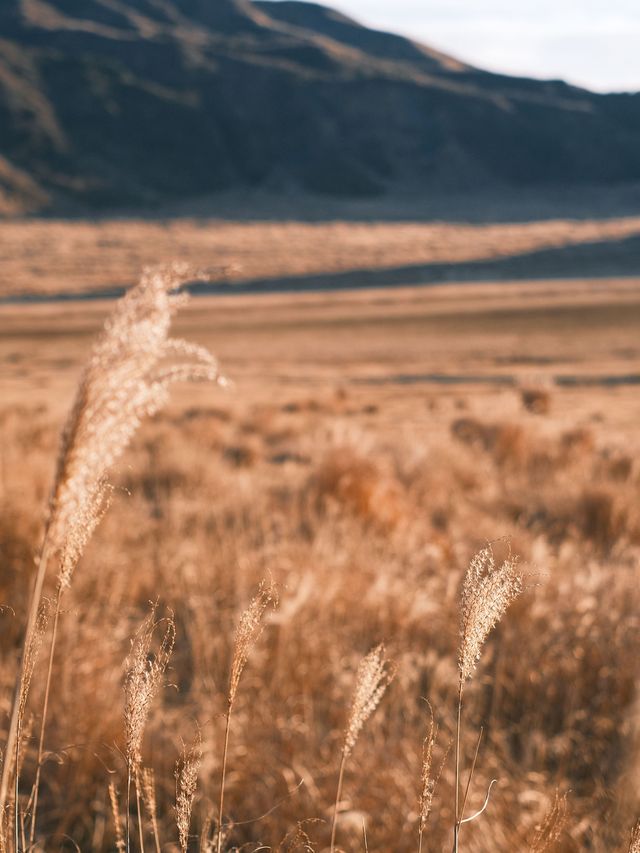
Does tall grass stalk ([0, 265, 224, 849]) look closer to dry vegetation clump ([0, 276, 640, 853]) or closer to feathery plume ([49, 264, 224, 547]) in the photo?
feathery plume ([49, 264, 224, 547])

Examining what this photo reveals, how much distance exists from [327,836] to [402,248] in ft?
230

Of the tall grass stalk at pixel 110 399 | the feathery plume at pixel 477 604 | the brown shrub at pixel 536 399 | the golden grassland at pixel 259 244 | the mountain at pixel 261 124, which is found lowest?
the feathery plume at pixel 477 604

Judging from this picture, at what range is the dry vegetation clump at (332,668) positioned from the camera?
158cm

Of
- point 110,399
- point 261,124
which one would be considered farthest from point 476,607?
point 261,124

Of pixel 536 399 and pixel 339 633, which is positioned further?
pixel 536 399

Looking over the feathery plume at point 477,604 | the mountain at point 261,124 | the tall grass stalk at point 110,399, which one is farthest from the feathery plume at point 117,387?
the mountain at point 261,124

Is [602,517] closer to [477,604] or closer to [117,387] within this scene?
[477,604]

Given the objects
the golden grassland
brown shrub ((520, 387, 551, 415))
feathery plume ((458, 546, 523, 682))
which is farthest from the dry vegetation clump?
the golden grassland

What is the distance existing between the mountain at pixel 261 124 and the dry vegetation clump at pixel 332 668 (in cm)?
12263

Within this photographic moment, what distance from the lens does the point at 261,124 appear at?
518 feet

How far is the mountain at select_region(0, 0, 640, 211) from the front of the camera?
137250 mm

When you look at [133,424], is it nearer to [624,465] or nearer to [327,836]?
[327,836]

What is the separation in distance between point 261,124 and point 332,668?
164 metres

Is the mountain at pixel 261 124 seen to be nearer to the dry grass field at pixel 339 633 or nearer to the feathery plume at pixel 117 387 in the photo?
the dry grass field at pixel 339 633
